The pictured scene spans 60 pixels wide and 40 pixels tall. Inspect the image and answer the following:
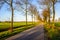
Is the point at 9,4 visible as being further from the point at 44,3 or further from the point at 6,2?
the point at 44,3

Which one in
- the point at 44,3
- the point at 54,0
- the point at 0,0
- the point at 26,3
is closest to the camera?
the point at 0,0

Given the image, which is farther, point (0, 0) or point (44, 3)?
point (44, 3)

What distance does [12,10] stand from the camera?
25766mm

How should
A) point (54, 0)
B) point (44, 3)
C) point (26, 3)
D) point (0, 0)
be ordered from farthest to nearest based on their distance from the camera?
point (26, 3) → point (44, 3) → point (54, 0) → point (0, 0)

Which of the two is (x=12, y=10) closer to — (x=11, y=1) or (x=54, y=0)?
(x=11, y=1)

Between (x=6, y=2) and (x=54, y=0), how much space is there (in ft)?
34.5

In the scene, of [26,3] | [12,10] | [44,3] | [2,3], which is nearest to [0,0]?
[2,3]

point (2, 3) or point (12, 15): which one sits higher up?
point (2, 3)

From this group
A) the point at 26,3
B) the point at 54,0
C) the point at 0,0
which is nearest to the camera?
the point at 0,0

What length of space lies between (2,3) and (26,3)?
2406 cm

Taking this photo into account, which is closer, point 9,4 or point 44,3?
point 9,4

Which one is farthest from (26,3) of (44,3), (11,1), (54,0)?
(11,1)

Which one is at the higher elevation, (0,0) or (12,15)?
(0,0)

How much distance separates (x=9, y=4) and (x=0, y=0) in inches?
72.3
